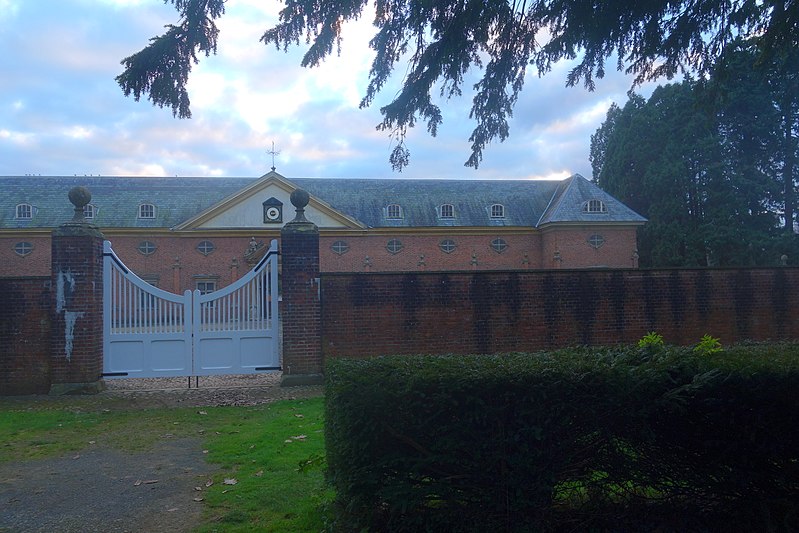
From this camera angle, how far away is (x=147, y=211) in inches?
1342

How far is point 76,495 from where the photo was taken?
4.78 meters

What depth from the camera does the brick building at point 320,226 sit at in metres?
33.2

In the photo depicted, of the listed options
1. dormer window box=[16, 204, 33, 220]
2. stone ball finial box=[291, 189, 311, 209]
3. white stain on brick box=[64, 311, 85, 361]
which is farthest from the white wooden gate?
dormer window box=[16, 204, 33, 220]

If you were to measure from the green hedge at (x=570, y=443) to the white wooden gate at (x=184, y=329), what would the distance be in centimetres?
651

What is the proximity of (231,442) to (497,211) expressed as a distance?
1242 inches

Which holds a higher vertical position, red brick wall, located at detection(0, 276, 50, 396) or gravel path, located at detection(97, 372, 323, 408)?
red brick wall, located at detection(0, 276, 50, 396)

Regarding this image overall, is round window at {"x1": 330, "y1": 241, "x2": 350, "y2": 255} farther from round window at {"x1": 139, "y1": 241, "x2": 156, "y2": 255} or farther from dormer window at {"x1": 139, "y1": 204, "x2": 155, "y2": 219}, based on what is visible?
dormer window at {"x1": 139, "y1": 204, "x2": 155, "y2": 219}

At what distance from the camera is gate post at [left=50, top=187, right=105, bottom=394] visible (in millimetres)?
9109

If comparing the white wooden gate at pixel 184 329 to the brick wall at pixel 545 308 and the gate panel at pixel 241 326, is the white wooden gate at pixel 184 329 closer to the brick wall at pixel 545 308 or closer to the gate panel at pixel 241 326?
the gate panel at pixel 241 326

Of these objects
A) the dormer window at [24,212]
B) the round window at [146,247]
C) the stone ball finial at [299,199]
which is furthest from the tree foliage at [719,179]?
the dormer window at [24,212]

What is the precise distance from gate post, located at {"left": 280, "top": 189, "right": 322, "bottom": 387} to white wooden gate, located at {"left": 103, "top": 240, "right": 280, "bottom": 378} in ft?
0.79

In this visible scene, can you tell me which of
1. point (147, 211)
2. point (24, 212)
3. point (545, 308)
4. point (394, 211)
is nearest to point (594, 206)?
point (394, 211)

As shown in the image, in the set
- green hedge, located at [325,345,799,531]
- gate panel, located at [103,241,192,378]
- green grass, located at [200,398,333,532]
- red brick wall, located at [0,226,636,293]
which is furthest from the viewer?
red brick wall, located at [0,226,636,293]

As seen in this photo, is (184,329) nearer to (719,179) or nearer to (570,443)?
(570,443)
